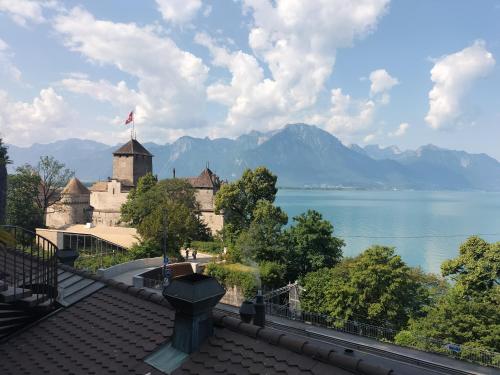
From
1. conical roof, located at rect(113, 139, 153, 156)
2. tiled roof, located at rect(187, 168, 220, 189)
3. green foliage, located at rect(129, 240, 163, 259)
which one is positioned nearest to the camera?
green foliage, located at rect(129, 240, 163, 259)

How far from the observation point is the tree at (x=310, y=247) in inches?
1142

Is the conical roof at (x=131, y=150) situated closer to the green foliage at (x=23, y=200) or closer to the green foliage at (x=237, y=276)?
the green foliage at (x=23, y=200)

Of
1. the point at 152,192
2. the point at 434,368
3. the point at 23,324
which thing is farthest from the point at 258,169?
the point at 23,324

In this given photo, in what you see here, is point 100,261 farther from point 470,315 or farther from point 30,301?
point 470,315

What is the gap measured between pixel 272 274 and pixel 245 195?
42.8 ft

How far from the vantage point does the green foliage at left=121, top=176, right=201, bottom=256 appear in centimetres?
3030

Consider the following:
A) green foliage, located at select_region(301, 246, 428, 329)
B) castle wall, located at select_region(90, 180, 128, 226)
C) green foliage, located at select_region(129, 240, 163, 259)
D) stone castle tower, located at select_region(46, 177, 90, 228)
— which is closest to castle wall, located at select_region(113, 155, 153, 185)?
castle wall, located at select_region(90, 180, 128, 226)

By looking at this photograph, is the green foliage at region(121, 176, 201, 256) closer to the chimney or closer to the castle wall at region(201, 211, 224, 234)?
the castle wall at region(201, 211, 224, 234)

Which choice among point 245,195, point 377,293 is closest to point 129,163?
point 245,195

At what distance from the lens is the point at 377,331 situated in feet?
62.5

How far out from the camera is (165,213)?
3030 cm

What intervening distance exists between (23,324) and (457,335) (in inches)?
703

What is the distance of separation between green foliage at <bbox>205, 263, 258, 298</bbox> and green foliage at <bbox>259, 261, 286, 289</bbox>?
1036 millimetres

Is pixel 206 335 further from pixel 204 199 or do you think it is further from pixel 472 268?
pixel 204 199
